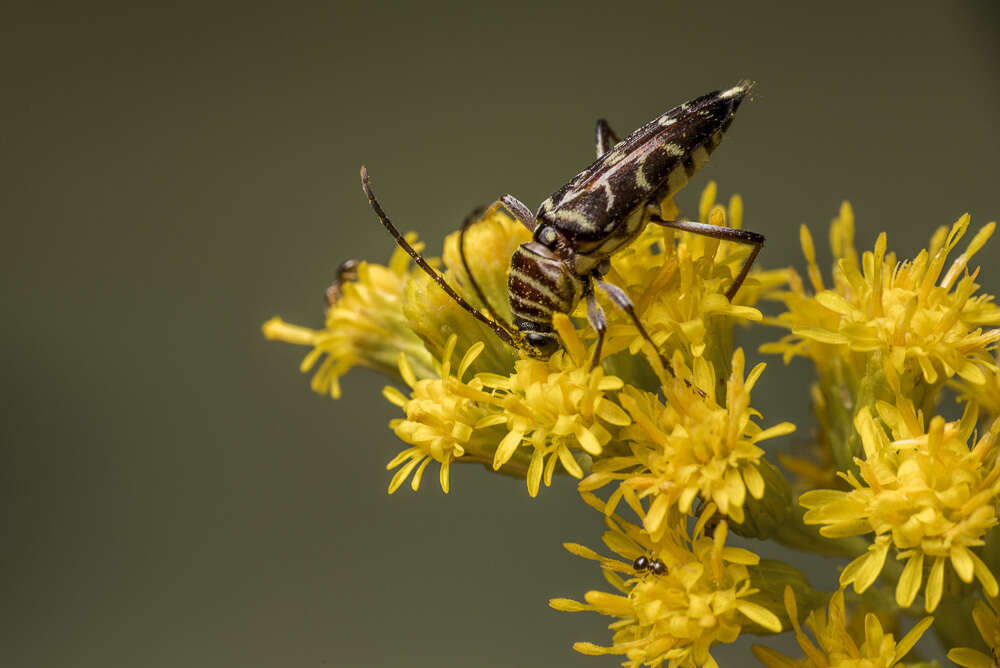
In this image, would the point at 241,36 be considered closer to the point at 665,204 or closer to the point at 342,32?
the point at 342,32

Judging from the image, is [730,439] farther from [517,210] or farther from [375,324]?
[375,324]

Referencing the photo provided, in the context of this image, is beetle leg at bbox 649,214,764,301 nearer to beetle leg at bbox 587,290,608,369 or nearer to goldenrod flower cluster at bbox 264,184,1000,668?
goldenrod flower cluster at bbox 264,184,1000,668

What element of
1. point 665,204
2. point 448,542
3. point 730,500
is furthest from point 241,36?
point 730,500

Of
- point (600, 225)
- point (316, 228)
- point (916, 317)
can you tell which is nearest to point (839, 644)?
point (916, 317)

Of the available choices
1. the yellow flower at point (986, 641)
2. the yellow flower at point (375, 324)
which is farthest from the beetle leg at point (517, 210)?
the yellow flower at point (986, 641)

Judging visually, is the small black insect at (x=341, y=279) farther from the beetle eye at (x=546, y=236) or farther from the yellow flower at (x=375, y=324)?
the beetle eye at (x=546, y=236)

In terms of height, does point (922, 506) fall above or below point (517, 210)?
below

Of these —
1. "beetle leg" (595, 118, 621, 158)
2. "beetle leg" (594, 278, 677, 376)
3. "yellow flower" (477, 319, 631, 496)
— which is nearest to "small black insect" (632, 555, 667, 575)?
"yellow flower" (477, 319, 631, 496)
